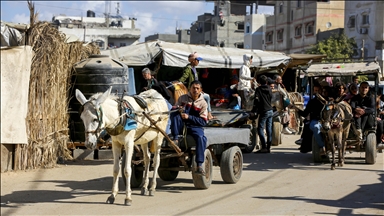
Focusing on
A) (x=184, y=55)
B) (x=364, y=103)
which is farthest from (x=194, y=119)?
(x=184, y=55)

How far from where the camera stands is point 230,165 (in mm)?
10445

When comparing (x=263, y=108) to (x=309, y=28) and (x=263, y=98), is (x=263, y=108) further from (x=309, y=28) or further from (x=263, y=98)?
(x=309, y=28)

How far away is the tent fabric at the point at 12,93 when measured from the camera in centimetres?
609

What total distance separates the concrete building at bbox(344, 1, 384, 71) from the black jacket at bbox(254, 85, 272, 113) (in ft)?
116

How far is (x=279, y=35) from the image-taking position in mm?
67938

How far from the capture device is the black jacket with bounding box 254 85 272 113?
15.3 m

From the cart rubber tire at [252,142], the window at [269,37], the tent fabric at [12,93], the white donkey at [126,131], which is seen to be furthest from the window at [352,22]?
the tent fabric at [12,93]

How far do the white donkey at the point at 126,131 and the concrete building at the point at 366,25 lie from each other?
137ft

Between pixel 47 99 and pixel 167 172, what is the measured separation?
314 centimetres

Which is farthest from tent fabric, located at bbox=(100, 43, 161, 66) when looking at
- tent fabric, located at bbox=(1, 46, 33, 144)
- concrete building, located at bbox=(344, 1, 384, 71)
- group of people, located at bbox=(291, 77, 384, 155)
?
concrete building, located at bbox=(344, 1, 384, 71)

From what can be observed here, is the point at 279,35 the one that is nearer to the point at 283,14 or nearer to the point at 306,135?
the point at 283,14

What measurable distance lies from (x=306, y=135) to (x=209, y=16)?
2383 inches

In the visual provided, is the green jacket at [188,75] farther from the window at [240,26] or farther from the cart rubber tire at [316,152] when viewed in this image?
the window at [240,26]

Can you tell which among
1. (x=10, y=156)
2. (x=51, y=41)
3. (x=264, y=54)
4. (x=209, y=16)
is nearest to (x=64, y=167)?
(x=10, y=156)
